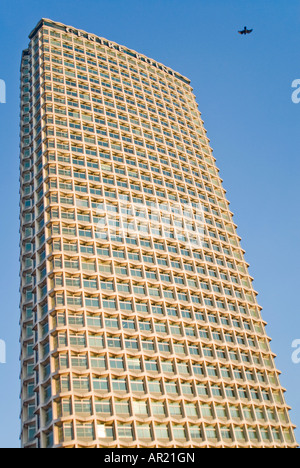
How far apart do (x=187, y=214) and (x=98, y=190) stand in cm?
2015

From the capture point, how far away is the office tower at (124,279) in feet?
255

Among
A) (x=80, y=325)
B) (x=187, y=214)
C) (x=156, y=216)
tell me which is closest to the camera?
(x=80, y=325)

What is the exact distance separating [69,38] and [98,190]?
42.0 m

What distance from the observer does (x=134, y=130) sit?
116 metres

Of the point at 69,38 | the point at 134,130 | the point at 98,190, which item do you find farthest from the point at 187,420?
the point at 69,38

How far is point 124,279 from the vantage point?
89500 mm

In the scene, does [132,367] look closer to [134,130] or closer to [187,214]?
[187,214]

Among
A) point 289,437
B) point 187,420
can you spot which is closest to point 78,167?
point 187,420

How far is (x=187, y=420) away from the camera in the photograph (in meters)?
81.8

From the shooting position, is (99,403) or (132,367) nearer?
(99,403)

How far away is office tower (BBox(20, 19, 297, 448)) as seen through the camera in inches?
3066

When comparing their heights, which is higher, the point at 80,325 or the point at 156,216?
the point at 156,216

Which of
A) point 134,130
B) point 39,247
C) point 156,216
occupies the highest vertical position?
point 134,130
